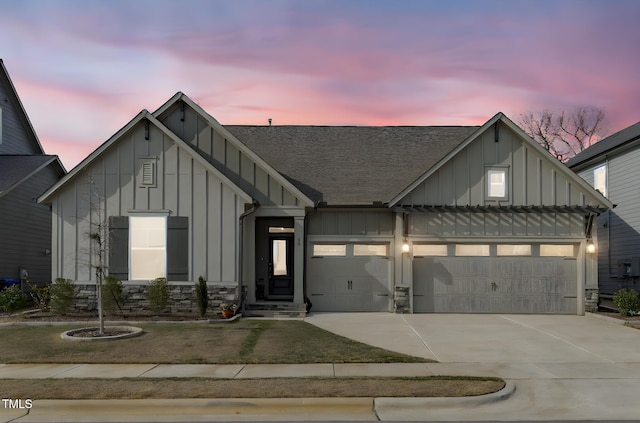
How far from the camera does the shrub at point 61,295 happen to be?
1723 centimetres

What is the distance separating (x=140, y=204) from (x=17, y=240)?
24.5ft

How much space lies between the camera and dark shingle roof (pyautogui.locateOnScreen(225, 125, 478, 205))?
68.1 ft

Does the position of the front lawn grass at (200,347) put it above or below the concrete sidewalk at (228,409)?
below

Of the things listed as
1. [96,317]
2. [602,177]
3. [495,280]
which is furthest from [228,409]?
[602,177]

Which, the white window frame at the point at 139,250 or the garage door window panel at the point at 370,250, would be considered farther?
the garage door window panel at the point at 370,250

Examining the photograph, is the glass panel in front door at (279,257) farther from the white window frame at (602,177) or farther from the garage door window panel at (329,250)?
the white window frame at (602,177)

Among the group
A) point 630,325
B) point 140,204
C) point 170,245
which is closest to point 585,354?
point 630,325

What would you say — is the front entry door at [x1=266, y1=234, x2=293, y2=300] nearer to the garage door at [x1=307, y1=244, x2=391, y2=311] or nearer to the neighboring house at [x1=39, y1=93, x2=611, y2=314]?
the neighboring house at [x1=39, y1=93, x2=611, y2=314]

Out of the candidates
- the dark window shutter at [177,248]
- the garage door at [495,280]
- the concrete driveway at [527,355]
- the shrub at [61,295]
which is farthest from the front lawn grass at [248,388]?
the garage door at [495,280]

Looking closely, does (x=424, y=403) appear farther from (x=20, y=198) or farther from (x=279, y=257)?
(x=20, y=198)

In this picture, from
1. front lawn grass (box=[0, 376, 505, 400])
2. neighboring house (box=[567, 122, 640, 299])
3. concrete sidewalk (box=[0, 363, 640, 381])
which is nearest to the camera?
front lawn grass (box=[0, 376, 505, 400])

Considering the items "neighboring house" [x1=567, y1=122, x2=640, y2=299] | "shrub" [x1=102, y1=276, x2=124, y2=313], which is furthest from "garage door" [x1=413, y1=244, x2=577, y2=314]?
"shrub" [x1=102, y1=276, x2=124, y2=313]

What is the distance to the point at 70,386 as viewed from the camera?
30.0 ft

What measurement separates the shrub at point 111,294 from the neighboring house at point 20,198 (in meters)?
5.87
